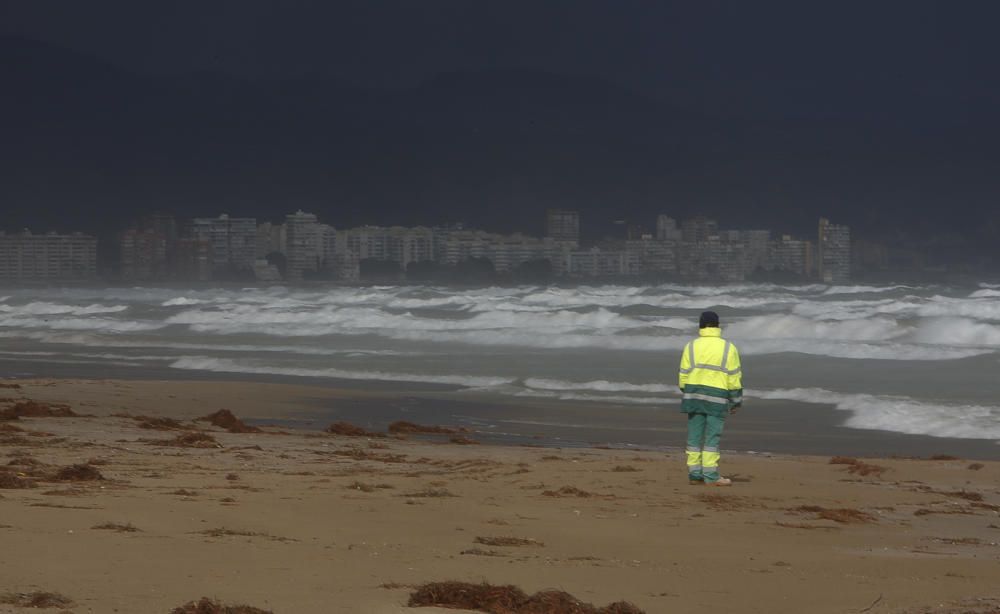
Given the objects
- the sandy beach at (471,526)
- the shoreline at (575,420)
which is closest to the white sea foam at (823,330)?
the shoreline at (575,420)

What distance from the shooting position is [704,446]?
10.1 meters

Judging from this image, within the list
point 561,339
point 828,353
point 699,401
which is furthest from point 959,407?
point 561,339

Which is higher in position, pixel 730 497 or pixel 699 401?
pixel 699 401

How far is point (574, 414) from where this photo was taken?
18.0m

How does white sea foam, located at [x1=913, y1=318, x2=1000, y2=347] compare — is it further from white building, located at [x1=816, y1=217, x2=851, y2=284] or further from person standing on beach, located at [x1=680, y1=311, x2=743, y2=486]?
white building, located at [x1=816, y1=217, x2=851, y2=284]

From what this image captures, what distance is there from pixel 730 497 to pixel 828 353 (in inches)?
789

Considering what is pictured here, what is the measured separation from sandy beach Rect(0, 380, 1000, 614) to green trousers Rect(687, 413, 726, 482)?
10.6 inches

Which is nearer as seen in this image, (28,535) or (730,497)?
(28,535)

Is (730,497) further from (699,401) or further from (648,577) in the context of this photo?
(648,577)

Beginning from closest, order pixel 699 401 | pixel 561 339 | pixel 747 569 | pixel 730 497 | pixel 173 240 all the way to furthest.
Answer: pixel 747 569 < pixel 730 497 < pixel 699 401 < pixel 561 339 < pixel 173 240

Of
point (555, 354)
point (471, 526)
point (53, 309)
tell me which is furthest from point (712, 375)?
point (53, 309)

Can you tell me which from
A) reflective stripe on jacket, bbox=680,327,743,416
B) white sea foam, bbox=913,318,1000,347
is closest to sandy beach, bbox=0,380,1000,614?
reflective stripe on jacket, bbox=680,327,743,416

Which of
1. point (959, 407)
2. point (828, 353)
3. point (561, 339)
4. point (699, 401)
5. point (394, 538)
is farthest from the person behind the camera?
point (561, 339)

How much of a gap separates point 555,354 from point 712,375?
66.0 ft
